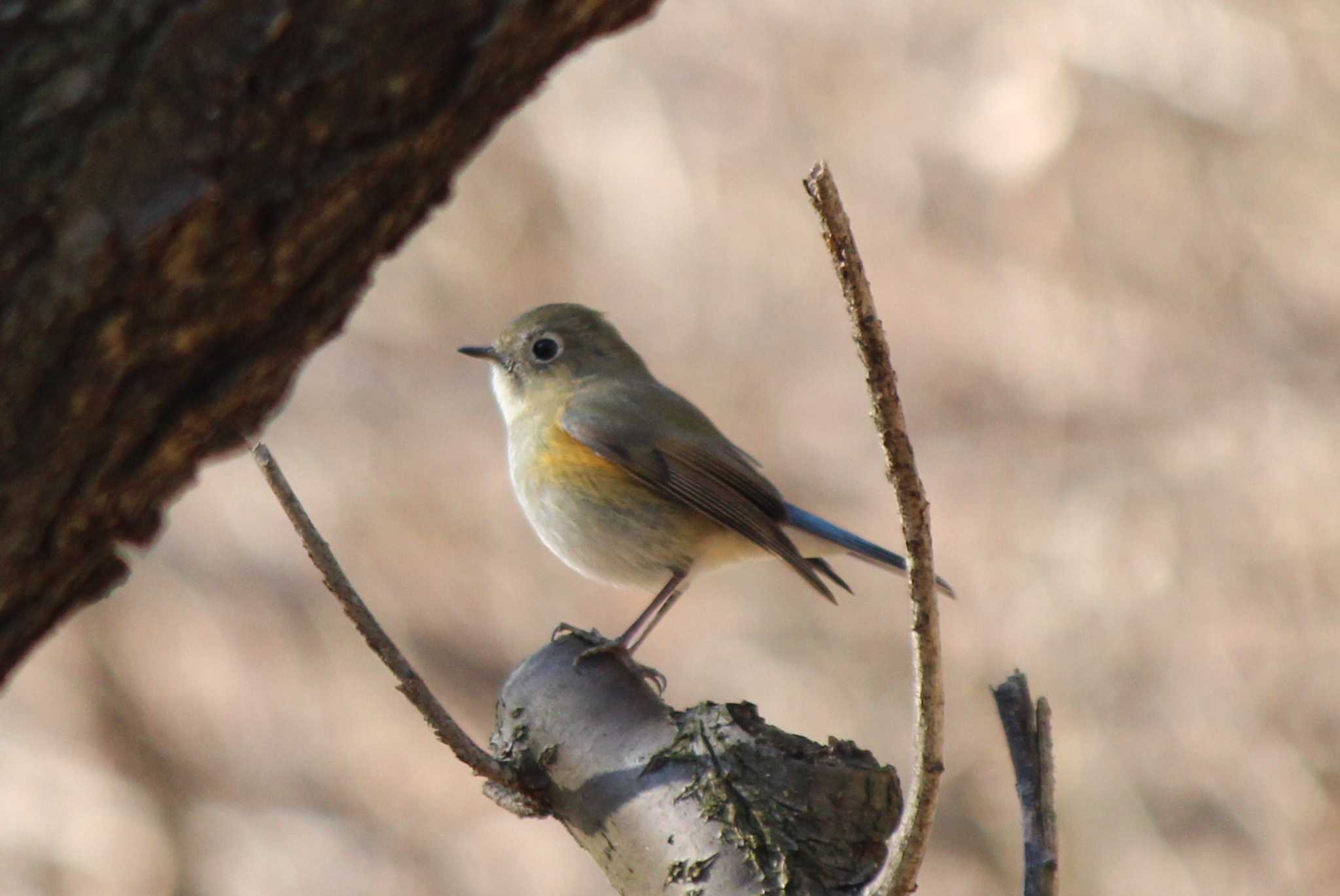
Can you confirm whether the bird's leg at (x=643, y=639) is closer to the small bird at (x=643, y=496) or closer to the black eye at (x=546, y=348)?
the small bird at (x=643, y=496)

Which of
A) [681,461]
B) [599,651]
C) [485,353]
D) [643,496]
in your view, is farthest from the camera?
[485,353]

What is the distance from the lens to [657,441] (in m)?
4.01

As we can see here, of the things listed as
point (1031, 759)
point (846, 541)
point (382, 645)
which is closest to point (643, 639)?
point (846, 541)

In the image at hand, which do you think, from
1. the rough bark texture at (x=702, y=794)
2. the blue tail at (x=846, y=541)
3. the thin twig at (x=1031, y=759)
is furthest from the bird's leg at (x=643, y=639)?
the thin twig at (x=1031, y=759)

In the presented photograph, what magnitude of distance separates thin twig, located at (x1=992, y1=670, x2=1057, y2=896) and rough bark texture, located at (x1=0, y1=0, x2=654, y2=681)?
0.87m

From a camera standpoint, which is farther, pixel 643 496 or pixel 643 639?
pixel 643 496

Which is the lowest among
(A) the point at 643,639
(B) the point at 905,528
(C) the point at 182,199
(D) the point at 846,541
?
(C) the point at 182,199

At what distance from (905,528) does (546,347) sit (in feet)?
9.75

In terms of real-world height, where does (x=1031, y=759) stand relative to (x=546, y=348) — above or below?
below

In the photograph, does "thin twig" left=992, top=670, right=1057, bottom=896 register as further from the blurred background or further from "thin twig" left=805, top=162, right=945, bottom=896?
the blurred background

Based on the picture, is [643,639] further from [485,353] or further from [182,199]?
[182,199]

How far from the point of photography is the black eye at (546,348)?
14.1 feet

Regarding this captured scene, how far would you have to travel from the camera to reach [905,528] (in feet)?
4.65

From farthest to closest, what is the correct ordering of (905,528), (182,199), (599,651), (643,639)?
(643,639) → (599,651) → (905,528) → (182,199)
